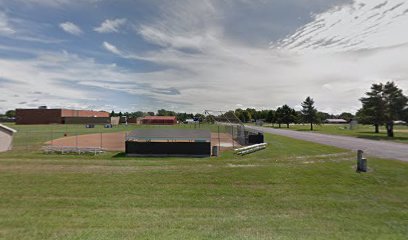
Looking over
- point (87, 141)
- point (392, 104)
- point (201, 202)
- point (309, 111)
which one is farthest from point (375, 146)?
point (309, 111)

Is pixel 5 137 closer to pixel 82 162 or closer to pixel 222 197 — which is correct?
pixel 82 162

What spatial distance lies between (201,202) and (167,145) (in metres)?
10.4

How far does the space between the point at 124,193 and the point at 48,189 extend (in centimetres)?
281

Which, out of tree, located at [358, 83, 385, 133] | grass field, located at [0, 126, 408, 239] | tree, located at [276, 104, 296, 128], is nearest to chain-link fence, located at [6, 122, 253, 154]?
grass field, located at [0, 126, 408, 239]

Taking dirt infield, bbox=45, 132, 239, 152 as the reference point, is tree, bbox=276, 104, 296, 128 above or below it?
above

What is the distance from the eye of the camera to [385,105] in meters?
40.0

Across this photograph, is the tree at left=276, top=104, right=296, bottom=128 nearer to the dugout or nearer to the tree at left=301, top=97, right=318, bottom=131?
the tree at left=301, top=97, right=318, bottom=131

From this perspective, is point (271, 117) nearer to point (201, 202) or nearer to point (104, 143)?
point (104, 143)

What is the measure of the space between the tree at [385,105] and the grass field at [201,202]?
1251 inches

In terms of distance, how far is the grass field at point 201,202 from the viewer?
5867mm

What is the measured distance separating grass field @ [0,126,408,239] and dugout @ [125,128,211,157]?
15.1 ft

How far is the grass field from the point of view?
587 centimetres

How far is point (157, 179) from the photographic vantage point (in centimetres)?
1055

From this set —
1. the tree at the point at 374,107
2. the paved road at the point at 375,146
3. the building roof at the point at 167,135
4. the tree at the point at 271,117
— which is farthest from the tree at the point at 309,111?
the building roof at the point at 167,135
